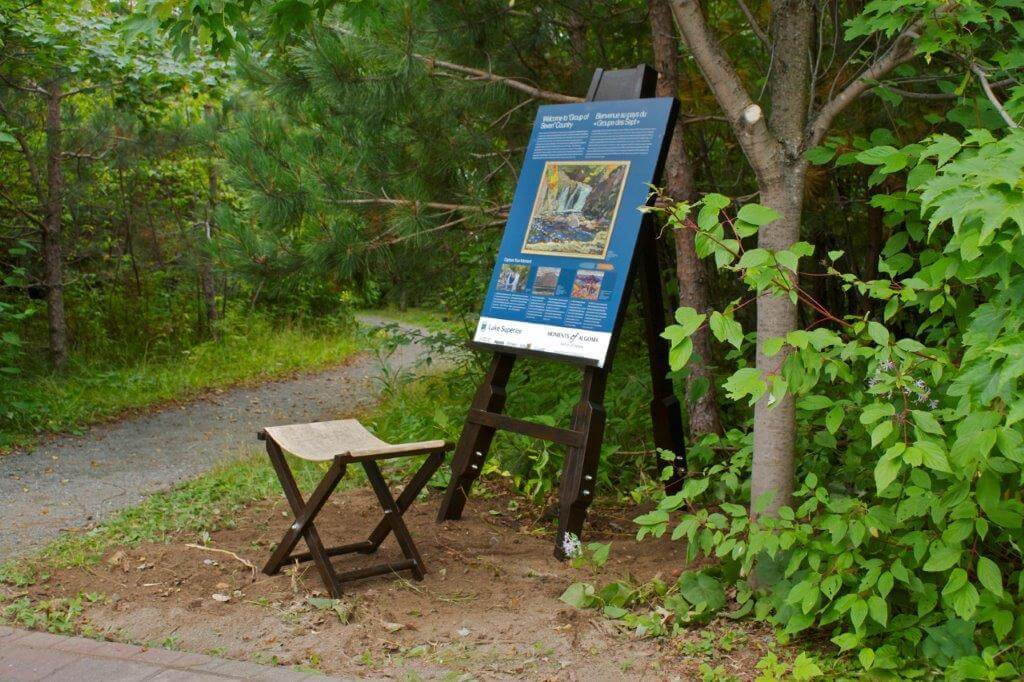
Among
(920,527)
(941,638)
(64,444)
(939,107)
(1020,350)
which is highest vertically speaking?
(939,107)

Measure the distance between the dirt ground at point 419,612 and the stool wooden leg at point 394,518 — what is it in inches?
3.2

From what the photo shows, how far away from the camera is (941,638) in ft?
10.9

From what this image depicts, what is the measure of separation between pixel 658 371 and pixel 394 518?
60.0 inches

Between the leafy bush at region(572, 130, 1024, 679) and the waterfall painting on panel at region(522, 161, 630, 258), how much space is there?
4.17 feet

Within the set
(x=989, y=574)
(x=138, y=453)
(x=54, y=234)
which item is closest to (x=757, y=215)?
(x=989, y=574)

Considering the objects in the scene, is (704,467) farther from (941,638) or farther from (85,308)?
(85,308)

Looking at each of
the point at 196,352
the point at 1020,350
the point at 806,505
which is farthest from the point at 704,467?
the point at 196,352

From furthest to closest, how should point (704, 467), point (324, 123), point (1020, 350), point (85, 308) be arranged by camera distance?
point (85, 308), point (324, 123), point (704, 467), point (1020, 350)

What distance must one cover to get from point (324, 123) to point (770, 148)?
3700 millimetres

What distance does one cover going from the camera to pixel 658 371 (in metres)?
5.01

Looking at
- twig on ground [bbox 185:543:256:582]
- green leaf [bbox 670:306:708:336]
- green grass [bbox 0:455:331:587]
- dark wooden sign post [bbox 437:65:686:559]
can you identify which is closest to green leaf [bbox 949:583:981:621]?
green leaf [bbox 670:306:708:336]

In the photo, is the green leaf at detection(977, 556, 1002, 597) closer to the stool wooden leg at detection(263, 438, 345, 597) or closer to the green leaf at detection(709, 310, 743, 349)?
the green leaf at detection(709, 310, 743, 349)

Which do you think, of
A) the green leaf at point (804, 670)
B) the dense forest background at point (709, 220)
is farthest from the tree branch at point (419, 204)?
the green leaf at point (804, 670)

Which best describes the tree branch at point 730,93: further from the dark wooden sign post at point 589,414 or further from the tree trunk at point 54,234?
the tree trunk at point 54,234
